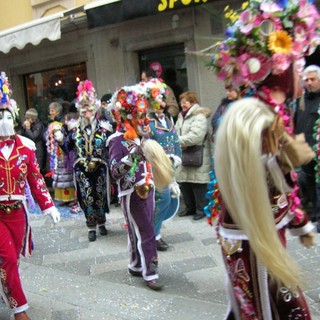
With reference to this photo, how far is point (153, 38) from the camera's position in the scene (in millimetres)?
8734

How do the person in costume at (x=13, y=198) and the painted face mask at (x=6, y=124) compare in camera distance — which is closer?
the person in costume at (x=13, y=198)

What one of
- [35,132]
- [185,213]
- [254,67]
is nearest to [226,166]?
[254,67]

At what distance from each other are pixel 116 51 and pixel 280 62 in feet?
23.8

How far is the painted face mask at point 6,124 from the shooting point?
12.5 feet

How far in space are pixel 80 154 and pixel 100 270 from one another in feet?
5.27

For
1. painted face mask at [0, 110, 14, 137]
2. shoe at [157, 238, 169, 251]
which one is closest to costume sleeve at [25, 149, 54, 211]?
painted face mask at [0, 110, 14, 137]

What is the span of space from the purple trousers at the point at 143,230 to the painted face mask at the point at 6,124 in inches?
46.7

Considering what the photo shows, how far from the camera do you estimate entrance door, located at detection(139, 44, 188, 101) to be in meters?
8.71

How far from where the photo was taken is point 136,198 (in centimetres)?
438

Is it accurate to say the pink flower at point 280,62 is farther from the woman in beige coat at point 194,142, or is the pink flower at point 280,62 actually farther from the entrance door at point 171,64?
the entrance door at point 171,64

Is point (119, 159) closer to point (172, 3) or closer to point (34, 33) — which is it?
point (172, 3)

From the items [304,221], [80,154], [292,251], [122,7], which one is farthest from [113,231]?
[304,221]

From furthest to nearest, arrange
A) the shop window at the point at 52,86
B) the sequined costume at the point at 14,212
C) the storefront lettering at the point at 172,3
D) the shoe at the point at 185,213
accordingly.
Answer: the shop window at the point at 52,86, the storefront lettering at the point at 172,3, the shoe at the point at 185,213, the sequined costume at the point at 14,212

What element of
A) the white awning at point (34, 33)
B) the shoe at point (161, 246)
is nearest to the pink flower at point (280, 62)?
the shoe at point (161, 246)
